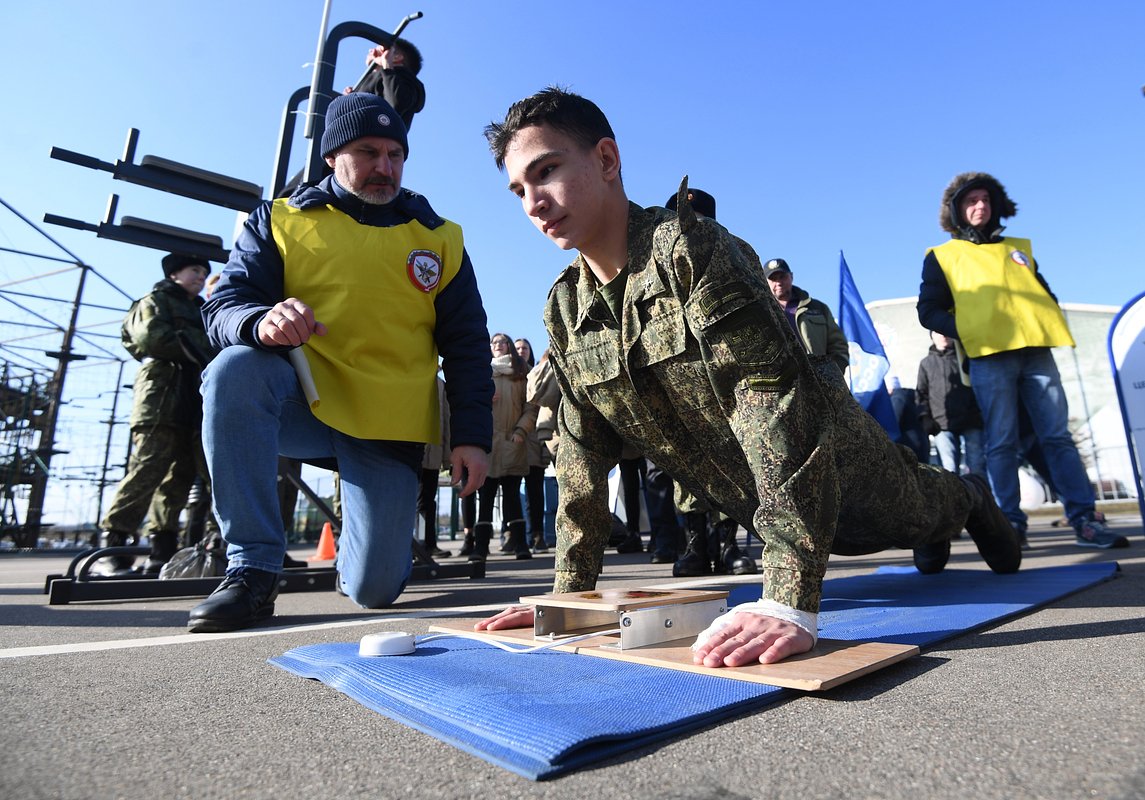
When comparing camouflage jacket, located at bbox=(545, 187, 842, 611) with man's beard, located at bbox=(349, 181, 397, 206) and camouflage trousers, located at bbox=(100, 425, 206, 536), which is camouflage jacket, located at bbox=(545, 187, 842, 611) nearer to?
man's beard, located at bbox=(349, 181, 397, 206)

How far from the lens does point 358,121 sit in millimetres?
2572

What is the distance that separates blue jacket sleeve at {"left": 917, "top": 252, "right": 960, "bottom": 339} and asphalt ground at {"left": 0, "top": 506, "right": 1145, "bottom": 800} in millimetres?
3186

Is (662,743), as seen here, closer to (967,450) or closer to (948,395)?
(948,395)

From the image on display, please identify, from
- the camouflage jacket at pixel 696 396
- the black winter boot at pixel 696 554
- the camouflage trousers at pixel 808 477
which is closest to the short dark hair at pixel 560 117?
the camouflage jacket at pixel 696 396

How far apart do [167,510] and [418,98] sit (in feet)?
9.94

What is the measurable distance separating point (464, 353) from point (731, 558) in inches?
83.7

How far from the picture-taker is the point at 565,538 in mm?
1900

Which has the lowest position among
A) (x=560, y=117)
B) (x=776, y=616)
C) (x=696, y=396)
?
(x=776, y=616)

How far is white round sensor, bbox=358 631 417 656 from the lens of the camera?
141 cm

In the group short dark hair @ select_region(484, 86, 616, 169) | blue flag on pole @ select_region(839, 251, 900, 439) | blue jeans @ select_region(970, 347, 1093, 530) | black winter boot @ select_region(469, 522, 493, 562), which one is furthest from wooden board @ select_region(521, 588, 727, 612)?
blue flag on pole @ select_region(839, 251, 900, 439)

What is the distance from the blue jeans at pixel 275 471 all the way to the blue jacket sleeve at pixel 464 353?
24 cm

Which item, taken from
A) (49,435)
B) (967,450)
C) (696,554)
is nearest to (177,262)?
(696,554)

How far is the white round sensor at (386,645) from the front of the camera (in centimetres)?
141

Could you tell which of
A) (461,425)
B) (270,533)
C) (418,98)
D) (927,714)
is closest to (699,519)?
(461,425)
